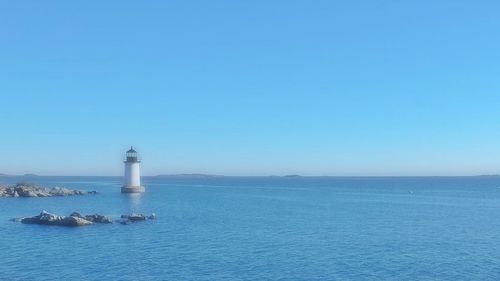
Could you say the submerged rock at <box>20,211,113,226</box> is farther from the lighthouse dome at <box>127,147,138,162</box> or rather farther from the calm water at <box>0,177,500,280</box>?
the lighthouse dome at <box>127,147,138,162</box>

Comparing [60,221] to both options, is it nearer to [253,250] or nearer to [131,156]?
[253,250]

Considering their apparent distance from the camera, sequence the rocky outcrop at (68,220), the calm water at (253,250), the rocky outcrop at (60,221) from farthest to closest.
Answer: the rocky outcrop at (68,220) → the rocky outcrop at (60,221) → the calm water at (253,250)

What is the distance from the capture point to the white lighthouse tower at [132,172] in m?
107

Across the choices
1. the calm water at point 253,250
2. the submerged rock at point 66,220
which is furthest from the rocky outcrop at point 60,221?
the calm water at point 253,250

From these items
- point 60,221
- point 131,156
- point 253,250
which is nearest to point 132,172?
point 131,156

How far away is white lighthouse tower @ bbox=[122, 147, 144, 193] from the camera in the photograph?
10744 centimetres

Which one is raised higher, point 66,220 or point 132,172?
point 132,172

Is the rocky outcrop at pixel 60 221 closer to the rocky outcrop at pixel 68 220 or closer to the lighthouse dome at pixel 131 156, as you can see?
the rocky outcrop at pixel 68 220

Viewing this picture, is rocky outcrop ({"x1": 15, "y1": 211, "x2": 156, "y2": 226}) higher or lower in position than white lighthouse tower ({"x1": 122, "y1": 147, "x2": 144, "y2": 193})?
lower

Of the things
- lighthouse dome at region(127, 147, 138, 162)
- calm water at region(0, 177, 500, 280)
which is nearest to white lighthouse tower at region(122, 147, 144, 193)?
lighthouse dome at region(127, 147, 138, 162)

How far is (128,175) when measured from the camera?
360 ft

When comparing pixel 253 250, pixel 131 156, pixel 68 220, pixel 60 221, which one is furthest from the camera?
pixel 131 156

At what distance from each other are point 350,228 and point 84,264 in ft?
100

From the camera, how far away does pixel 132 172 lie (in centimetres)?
10931
